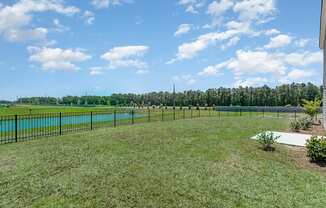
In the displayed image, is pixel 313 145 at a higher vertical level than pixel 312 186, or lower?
higher

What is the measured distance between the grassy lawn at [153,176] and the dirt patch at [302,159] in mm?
164

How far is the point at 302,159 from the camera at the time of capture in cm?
718

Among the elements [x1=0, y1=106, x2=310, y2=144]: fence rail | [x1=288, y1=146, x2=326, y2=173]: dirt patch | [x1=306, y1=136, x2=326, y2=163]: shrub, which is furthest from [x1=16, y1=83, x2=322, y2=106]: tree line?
[x1=306, y1=136, x2=326, y2=163]: shrub

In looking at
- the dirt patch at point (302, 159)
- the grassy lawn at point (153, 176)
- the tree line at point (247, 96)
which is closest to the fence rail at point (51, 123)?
the grassy lawn at point (153, 176)

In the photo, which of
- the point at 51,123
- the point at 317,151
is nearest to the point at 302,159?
the point at 317,151

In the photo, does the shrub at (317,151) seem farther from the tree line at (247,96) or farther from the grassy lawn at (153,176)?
the tree line at (247,96)

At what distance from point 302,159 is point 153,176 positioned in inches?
174

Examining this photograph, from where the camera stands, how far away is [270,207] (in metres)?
4.31

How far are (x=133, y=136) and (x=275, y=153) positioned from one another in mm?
5158

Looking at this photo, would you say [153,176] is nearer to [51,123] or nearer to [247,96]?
[51,123]

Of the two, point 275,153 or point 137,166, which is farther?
point 275,153

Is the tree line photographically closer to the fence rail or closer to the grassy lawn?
the fence rail

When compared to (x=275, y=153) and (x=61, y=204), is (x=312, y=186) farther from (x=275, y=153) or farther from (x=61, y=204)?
(x=61, y=204)

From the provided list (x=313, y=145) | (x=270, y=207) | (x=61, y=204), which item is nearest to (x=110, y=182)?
(x=61, y=204)
